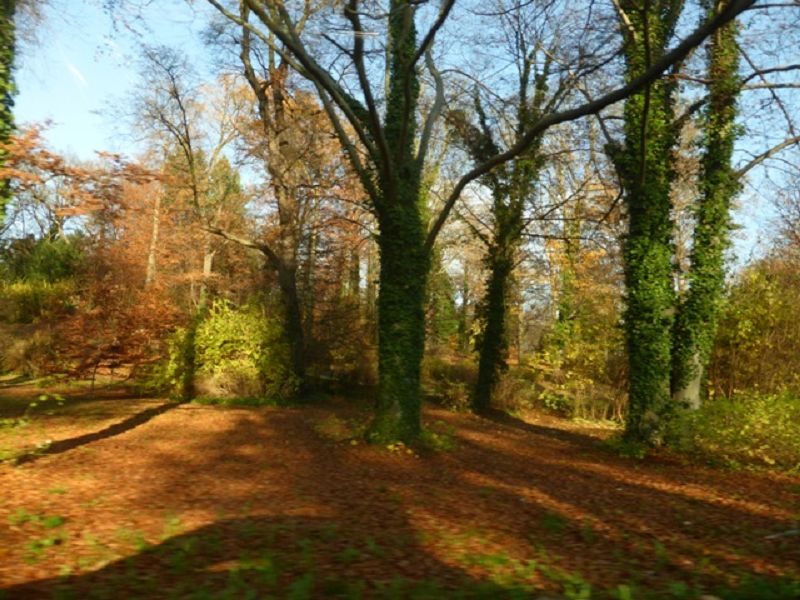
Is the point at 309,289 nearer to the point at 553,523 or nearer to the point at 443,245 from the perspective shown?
the point at 443,245

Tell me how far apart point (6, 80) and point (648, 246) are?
10.8 metres

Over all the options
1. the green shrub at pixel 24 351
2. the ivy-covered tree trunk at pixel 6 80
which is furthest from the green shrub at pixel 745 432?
the green shrub at pixel 24 351

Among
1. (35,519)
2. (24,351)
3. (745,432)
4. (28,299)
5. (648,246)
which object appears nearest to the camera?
(35,519)

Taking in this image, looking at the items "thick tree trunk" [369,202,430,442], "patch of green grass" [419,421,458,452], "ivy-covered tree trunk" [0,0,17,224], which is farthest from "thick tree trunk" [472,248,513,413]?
"ivy-covered tree trunk" [0,0,17,224]

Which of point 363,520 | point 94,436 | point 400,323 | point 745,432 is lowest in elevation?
point 94,436

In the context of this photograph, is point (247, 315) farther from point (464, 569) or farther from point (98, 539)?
point (464, 569)

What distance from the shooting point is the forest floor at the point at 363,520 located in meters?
4.38

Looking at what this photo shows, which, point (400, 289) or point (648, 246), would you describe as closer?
point (400, 289)

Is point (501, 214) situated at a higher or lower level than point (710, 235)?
higher

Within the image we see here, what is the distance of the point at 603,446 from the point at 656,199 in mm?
5230

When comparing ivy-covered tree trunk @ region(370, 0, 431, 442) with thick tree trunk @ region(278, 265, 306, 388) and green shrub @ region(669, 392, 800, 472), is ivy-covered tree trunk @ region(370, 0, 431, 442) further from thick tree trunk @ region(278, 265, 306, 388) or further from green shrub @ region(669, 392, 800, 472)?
thick tree trunk @ region(278, 265, 306, 388)

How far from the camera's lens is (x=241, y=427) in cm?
1277

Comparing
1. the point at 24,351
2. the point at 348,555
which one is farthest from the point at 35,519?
the point at 24,351

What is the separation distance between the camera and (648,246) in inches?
460
